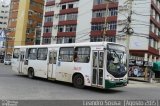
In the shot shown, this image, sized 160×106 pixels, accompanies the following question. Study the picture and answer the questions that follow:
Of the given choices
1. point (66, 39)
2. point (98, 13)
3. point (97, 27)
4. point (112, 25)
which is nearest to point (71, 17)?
point (66, 39)

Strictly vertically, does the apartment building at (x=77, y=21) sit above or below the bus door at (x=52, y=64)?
above

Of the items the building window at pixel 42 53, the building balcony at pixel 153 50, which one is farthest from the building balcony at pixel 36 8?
the building window at pixel 42 53

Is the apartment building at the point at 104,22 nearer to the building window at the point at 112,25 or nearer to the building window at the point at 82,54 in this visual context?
the building window at the point at 112,25

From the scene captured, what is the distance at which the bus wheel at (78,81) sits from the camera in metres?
16.0

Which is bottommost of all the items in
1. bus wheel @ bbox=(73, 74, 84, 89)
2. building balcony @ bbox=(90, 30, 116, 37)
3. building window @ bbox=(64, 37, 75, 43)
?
bus wheel @ bbox=(73, 74, 84, 89)

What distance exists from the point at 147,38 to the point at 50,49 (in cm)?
3353

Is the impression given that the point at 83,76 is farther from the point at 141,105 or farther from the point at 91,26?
the point at 91,26

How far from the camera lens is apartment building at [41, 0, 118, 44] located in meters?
53.5

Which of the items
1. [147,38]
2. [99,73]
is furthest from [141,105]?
[147,38]

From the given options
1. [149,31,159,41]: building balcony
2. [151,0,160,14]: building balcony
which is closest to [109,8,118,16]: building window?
[151,0,160,14]: building balcony

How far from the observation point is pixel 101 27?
2130 inches

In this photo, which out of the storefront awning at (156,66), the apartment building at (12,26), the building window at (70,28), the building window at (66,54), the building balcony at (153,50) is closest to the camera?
the building window at (66,54)

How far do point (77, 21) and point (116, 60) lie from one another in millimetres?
45291

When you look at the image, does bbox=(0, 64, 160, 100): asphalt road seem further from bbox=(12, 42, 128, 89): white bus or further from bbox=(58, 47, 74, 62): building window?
bbox=(58, 47, 74, 62): building window
